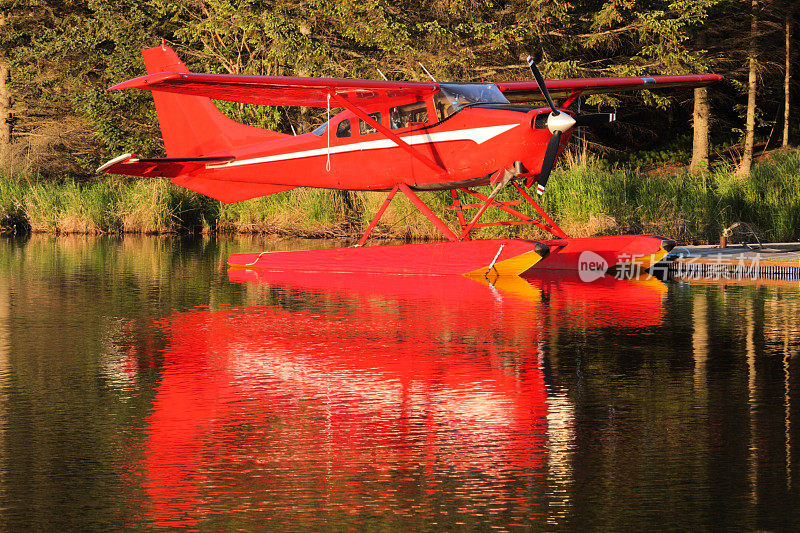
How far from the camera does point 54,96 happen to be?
37562 millimetres

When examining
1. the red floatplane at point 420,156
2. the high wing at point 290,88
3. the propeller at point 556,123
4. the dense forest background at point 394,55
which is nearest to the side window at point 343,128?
the red floatplane at point 420,156

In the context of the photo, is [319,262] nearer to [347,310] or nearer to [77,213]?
[347,310]

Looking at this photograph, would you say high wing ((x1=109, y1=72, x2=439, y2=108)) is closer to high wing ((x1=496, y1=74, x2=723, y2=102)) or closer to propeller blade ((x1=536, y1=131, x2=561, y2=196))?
propeller blade ((x1=536, y1=131, x2=561, y2=196))

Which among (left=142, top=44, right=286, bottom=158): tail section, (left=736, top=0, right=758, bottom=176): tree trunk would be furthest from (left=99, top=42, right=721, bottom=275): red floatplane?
(left=736, top=0, right=758, bottom=176): tree trunk

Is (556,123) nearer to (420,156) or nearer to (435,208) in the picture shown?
(420,156)

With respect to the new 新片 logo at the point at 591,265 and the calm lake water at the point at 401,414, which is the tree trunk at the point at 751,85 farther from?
the calm lake water at the point at 401,414

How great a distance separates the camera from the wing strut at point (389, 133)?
1448 centimetres

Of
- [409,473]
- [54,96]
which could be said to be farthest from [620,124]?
[409,473]

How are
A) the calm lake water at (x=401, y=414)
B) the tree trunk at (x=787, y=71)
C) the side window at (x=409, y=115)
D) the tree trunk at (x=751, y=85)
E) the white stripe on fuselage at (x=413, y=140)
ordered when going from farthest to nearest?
the tree trunk at (x=787, y=71)
the tree trunk at (x=751, y=85)
the side window at (x=409, y=115)
the white stripe on fuselage at (x=413, y=140)
the calm lake water at (x=401, y=414)

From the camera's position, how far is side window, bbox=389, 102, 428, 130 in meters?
14.9

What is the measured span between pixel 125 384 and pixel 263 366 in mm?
1025

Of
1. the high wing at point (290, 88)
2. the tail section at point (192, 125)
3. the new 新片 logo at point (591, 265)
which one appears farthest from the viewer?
the tail section at point (192, 125)

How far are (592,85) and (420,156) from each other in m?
3.61

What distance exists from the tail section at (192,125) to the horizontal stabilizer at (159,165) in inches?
15.4
